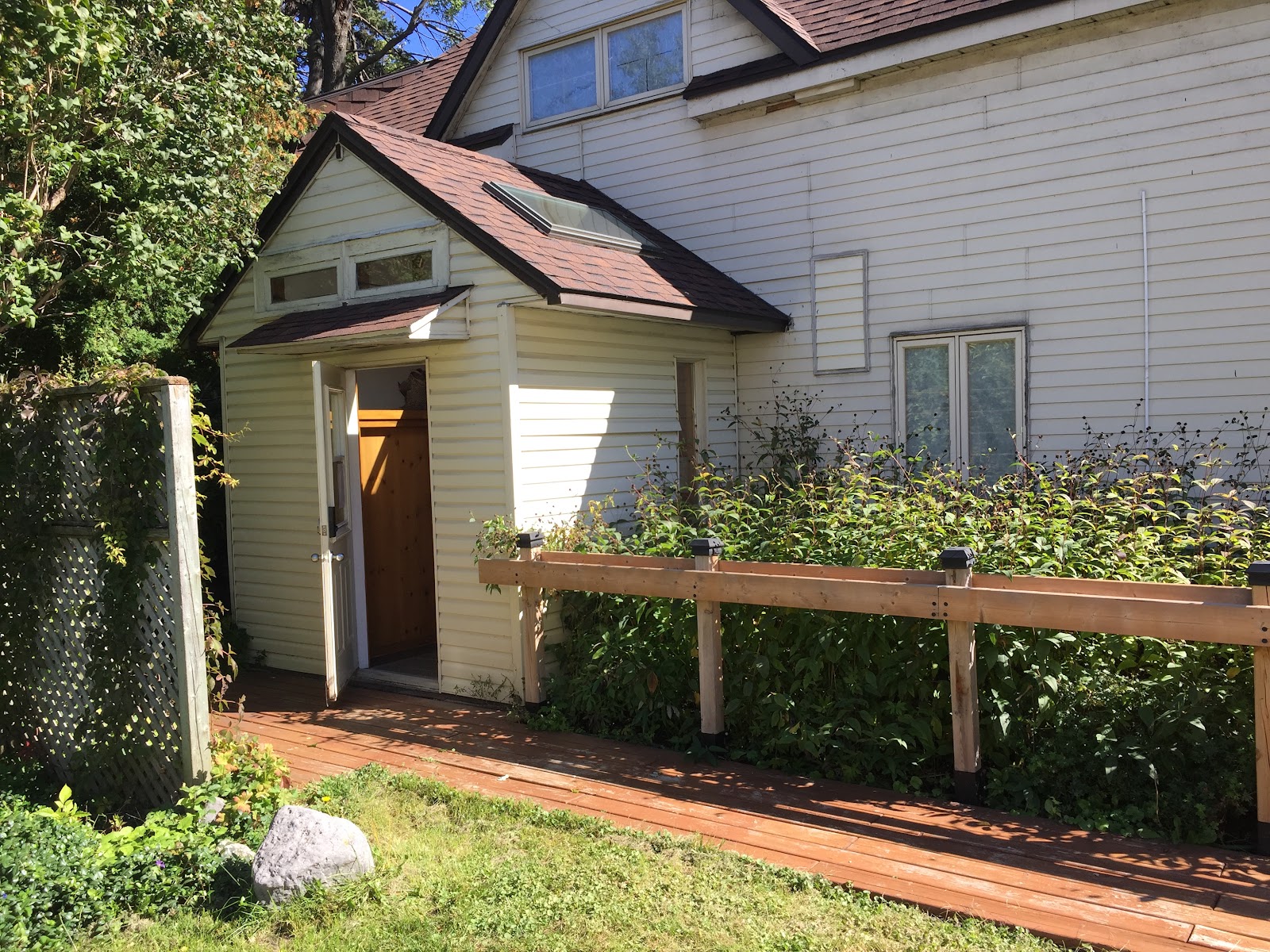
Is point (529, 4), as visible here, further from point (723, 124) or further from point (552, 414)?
point (552, 414)

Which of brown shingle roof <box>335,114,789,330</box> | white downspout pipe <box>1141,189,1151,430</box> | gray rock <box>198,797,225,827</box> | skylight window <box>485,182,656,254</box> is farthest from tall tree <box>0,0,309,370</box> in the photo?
white downspout pipe <box>1141,189,1151,430</box>

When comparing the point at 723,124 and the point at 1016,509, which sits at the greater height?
the point at 723,124

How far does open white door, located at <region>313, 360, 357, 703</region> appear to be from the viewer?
7562mm

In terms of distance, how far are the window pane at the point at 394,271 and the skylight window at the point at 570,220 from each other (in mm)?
1008

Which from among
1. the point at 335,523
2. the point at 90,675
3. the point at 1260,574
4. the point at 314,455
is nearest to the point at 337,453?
the point at 335,523

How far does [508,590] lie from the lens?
757 centimetres

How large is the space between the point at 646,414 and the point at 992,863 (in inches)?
202

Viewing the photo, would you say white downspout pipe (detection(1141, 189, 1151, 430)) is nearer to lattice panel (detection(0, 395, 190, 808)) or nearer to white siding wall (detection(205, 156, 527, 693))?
white siding wall (detection(205, 156, 527, 693))

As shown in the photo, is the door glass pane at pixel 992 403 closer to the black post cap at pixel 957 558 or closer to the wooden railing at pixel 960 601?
the wooden railing at pixel 960 601

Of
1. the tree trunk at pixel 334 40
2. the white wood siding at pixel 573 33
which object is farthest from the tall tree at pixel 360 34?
the white wood siding at pixel 573 33

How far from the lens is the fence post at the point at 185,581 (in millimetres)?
5301

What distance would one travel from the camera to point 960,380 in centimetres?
885

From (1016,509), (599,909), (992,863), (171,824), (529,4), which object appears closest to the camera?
(599,909)

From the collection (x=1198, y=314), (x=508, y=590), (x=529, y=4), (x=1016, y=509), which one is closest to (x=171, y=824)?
(x=508, y=590)
